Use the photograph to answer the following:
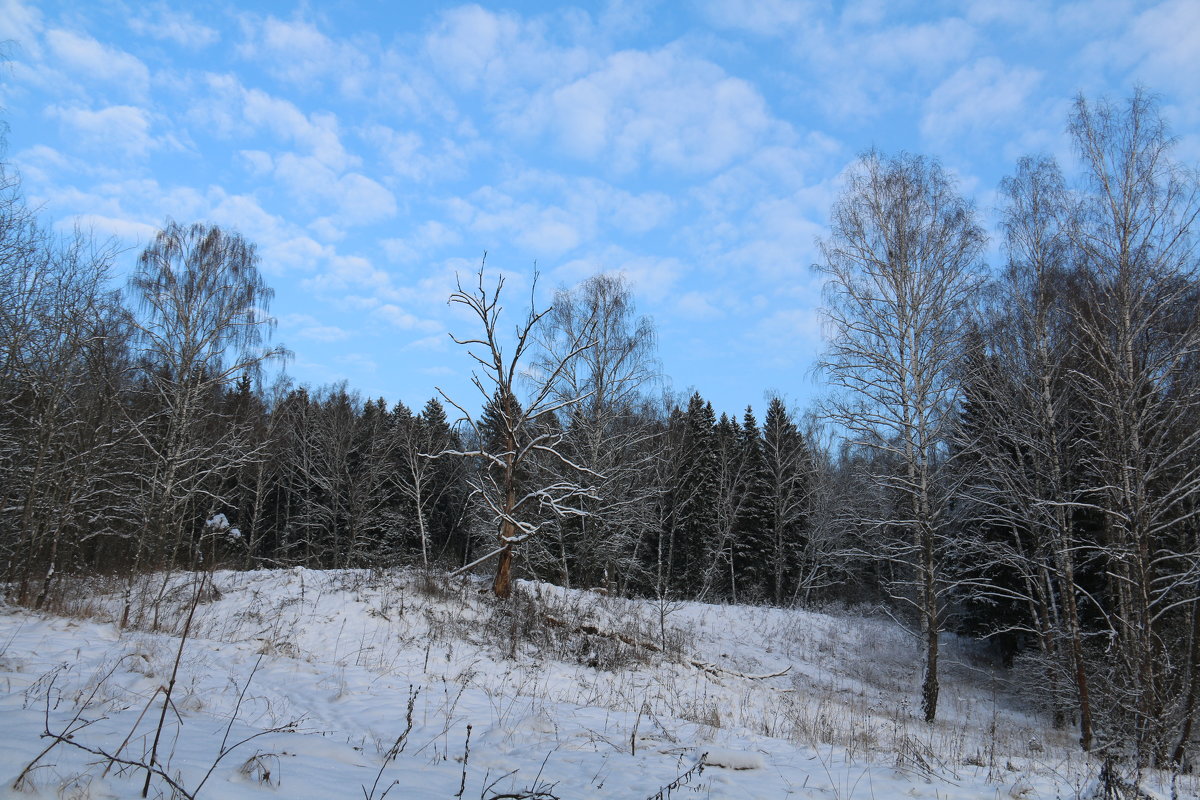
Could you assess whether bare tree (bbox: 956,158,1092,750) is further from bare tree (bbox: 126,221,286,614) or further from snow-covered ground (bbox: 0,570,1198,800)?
bare tree (bbox: 126,221,286,614)

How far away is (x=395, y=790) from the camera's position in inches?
126

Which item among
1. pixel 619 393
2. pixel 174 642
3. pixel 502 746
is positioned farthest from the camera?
pixel 619 393

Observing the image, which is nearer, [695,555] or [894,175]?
[894,175]

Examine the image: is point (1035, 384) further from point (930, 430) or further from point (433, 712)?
point (433, 712)

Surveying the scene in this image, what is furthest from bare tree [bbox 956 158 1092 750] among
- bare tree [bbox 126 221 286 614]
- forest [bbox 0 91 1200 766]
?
bare tree [bbox 126 221 286 614]

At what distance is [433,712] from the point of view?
588 cm

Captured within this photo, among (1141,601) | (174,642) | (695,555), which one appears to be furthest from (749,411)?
(174,642)

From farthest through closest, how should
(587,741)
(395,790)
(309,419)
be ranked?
(309,419)
(587,741)
(395,790)

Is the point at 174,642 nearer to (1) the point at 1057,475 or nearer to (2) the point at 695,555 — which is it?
(1) the point at 1057,475

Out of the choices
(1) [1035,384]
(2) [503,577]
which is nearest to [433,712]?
(2) [503,577]

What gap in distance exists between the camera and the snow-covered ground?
322 centimetres

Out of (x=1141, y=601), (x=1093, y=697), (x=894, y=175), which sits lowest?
(x=1093, y=697)

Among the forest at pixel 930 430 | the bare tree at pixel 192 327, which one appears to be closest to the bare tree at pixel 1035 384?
the forest at pixel 930 430

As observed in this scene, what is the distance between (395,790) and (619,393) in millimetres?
17447
